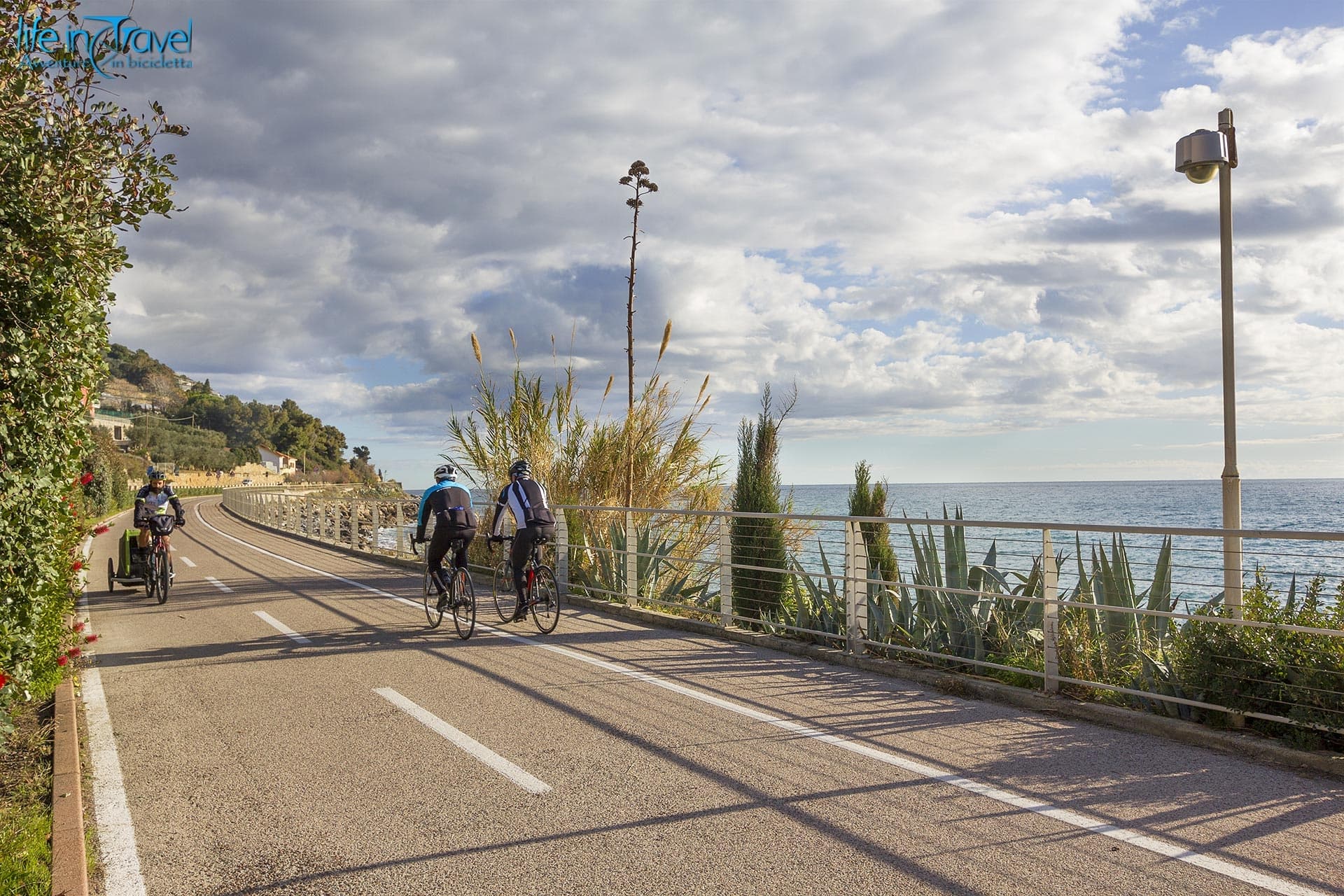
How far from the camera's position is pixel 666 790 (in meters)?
4.94

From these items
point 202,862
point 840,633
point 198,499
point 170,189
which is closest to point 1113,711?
point 840,633

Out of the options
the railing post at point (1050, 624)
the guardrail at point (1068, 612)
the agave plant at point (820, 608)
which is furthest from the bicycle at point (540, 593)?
the railing post at point (1050, 624)

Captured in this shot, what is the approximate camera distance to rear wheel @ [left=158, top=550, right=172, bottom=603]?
1359 cm

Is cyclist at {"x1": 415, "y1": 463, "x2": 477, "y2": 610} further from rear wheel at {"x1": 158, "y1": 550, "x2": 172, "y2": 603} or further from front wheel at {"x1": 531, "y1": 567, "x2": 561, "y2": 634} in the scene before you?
rear wheel at {"x1": 158, "y1": 550, "x2": 172, "y2": 603}

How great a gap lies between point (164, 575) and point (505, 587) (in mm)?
5735

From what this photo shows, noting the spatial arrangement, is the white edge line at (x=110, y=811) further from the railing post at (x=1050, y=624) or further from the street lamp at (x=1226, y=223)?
the street lamp at (x=1226, y=223)

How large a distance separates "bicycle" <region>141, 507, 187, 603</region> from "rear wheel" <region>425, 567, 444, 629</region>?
5078 mm

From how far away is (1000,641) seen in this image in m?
7.80

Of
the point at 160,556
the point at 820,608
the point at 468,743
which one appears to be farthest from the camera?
the point at 160,556

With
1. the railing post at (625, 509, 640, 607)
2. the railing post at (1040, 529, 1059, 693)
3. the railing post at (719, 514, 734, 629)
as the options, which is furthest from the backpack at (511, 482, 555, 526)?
the railing post at (1040, 529, 1059, 693)

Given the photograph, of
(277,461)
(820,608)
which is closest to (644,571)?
(820,608)

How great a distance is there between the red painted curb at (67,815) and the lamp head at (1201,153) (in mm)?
8383

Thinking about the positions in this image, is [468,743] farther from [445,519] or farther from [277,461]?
[277,461]

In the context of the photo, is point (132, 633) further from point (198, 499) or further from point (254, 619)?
point (198, 499)
